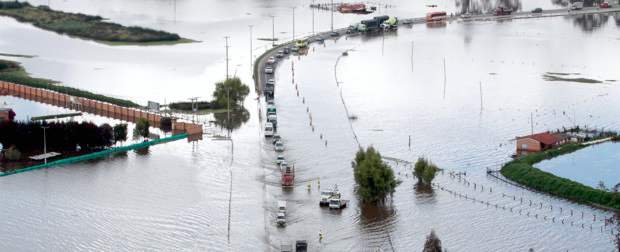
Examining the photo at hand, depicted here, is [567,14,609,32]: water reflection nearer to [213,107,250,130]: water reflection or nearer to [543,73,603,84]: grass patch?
[543,73,603,84]: grass patch

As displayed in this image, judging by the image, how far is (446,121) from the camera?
21.7 m

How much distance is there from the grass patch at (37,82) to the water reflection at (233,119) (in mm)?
1801

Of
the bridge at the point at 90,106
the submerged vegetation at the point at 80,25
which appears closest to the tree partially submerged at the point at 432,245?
the bridge at the point at 90,106

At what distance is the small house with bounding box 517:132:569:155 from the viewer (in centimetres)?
1877

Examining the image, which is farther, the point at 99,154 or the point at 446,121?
the point at 446,121

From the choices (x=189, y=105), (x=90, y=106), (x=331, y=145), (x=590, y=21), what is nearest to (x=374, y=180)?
(x=331, y=145)

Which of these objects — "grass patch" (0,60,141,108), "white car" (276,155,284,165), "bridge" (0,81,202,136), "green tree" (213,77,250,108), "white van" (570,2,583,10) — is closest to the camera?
"white car" (276,155,284,165)

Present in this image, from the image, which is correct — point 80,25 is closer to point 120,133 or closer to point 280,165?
point 120,133

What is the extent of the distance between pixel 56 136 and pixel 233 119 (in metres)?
4.03

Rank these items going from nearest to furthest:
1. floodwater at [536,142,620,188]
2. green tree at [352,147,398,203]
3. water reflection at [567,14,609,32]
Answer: green tree at [352,147,398,203]
floodwater at [536,142,620,188]
water reflection at [567,14,609,32]

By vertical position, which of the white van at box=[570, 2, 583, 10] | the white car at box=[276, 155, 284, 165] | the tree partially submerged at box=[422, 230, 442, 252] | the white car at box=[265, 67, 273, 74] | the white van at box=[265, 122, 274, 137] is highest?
the white van at box=[570, 2, 583, 10]

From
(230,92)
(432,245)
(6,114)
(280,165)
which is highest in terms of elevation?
(230,92)

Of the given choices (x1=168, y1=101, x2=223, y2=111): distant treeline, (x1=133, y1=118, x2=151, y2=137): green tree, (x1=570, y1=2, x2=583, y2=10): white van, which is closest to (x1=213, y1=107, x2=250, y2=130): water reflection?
(x1=168, y1=101, x2=223, y2=111): distant treeline

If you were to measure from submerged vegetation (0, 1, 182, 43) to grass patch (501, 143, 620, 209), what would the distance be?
1694 cm
